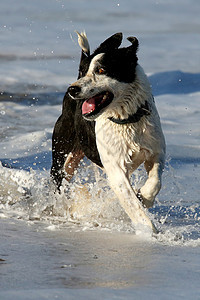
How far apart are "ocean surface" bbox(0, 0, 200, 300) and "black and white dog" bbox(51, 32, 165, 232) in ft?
0.85

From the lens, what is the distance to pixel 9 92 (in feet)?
35.1

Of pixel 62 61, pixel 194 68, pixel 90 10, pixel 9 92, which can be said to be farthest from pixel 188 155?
pixel 90 10

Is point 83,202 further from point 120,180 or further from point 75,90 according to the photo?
point 75,90

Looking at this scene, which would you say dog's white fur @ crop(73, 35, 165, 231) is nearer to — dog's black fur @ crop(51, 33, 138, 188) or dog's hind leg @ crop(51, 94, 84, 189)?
dog's black fur @ crop(51, 33, 138, 188)

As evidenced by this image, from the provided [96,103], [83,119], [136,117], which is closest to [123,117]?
[136,117]

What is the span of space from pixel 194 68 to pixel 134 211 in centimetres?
866

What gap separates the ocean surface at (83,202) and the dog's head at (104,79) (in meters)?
0.63

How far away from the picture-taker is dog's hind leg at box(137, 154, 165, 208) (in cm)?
401

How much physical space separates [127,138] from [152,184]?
14.2 inches

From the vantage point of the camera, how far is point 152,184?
158 inches

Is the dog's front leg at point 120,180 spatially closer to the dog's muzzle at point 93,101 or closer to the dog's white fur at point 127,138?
the dog's white fur at point 127,138

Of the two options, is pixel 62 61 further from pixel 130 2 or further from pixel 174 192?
pixel 174 192

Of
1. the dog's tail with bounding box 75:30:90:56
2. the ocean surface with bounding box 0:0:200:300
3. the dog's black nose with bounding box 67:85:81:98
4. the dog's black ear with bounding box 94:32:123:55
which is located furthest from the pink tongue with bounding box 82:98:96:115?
the ocean surface with bounding box 0:0:200:300

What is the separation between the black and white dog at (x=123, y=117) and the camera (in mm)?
3998
